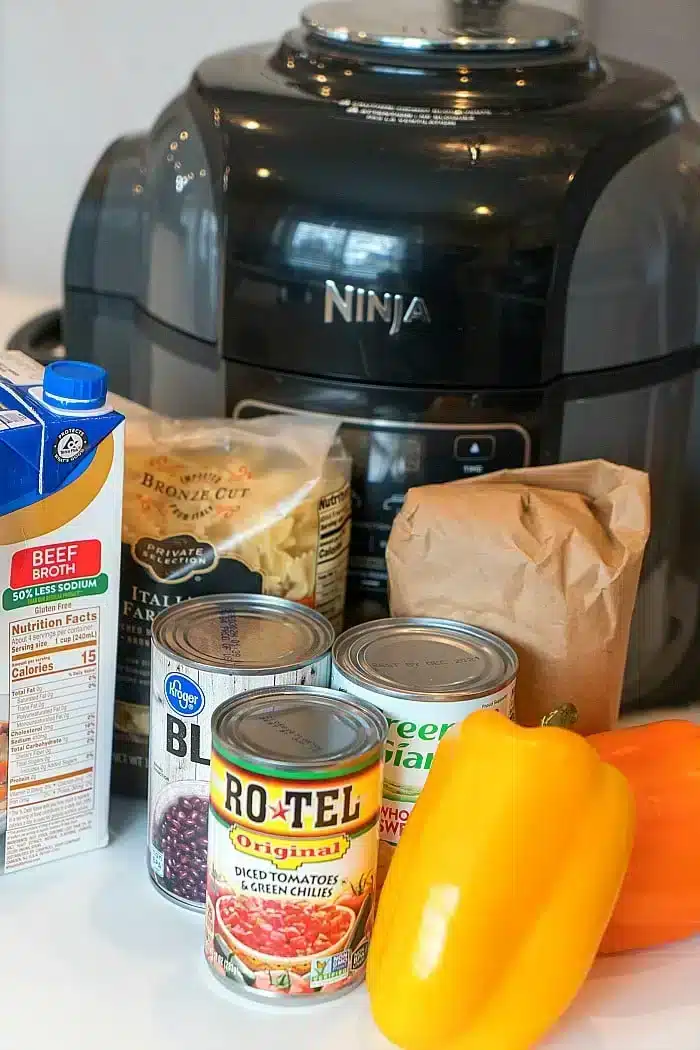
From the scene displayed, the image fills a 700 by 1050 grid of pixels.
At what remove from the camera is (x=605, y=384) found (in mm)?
900

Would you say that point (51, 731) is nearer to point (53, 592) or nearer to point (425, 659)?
point (53, 592)

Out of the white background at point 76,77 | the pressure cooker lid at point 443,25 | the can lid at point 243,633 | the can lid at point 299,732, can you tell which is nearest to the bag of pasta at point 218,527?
the can lid at point 243,633

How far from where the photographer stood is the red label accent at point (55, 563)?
2.46 ft

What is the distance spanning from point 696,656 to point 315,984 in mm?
437

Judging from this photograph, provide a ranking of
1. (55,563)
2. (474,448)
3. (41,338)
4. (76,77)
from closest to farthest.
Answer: (55,563) → (474,448) → (41,338) → (76,77)

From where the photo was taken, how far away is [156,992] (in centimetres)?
71

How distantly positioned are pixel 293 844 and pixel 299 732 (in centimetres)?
6

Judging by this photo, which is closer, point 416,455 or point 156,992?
point 156,992

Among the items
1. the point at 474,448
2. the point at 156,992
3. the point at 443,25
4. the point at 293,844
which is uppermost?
the point at 443,25

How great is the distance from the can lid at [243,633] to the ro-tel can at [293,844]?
1.6 inches

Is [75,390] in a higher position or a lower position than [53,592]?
higher

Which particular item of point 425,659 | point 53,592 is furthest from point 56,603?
point 425,659

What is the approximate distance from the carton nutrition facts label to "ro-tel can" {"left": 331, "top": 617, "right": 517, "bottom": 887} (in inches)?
5.8

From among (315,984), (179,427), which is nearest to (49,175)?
(179,427)
